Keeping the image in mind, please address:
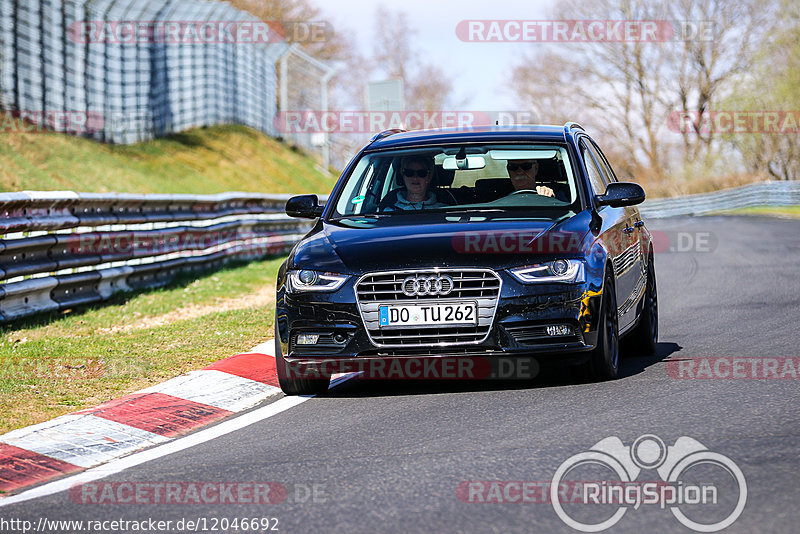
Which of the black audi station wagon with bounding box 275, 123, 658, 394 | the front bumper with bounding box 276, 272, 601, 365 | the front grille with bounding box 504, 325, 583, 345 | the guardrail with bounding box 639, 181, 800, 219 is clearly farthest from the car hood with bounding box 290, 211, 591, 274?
the guardrail with bounding box 639, 181, 800, 219

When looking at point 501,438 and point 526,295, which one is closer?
point 501,438

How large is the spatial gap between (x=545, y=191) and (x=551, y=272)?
4.15 feet

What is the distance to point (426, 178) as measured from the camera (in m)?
8.19

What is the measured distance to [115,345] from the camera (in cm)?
930

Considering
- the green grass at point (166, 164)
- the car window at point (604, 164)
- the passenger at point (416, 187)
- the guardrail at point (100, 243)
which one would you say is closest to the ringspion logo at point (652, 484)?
the passenger at point (416, 187)

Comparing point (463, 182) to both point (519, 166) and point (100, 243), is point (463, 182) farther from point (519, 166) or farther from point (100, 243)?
point (100, 243)

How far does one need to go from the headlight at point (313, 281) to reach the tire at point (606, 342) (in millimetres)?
1536

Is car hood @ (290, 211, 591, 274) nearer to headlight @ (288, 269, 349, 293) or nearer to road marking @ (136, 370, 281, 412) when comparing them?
headlight @ (288, 269, 349, 293)

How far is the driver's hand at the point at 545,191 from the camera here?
7895 millimetres

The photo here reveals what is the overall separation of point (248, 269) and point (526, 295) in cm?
1081

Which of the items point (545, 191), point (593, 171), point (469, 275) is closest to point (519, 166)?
point (545, 191)

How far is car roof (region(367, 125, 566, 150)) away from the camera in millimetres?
8367

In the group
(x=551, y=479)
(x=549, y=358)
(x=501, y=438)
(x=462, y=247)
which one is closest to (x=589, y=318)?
(x=549, y=358)

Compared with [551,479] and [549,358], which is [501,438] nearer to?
[551,479]
